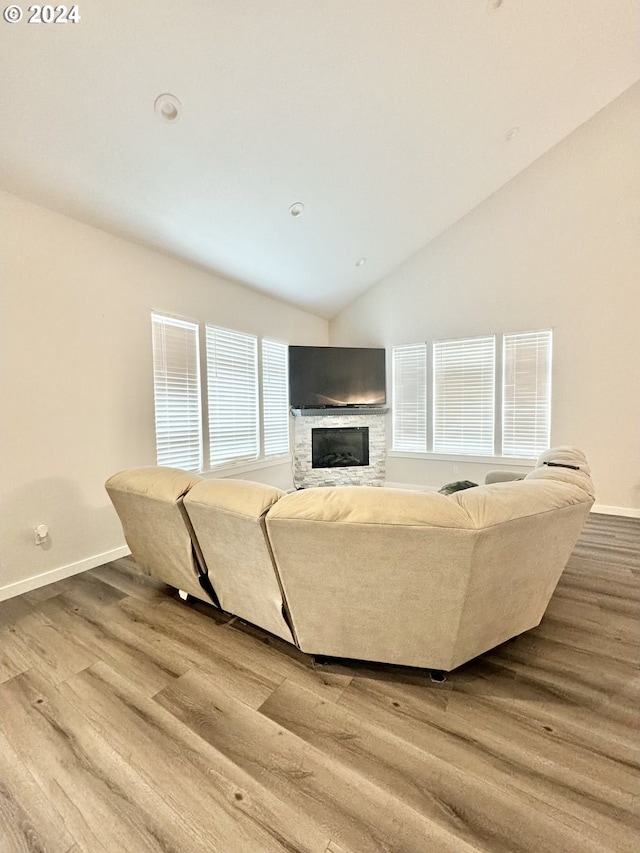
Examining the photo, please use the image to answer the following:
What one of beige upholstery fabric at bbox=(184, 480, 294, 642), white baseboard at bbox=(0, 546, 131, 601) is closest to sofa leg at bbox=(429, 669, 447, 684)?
beige upholstery fabric at bbox=(184, 480, 294, 642)

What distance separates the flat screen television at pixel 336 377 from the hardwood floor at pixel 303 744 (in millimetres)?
3603

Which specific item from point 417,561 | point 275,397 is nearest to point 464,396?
point 275,397

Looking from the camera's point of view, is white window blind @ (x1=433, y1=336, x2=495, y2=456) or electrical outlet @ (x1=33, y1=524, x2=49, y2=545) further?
white window blind @ (x1=433, y1=336, x2=495, y2=456)

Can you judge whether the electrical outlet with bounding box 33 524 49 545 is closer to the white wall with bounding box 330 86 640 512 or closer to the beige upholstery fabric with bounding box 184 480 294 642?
the beige upholstery fabric with bounding box 184 480 294 642

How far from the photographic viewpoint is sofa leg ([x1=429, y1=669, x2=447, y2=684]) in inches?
66.0

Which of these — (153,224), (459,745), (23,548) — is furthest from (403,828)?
(153,224)

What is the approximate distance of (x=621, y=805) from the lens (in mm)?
1131

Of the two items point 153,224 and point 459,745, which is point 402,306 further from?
point 459,745

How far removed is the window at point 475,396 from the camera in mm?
4547

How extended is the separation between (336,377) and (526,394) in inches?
104

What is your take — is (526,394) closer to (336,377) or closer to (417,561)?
(336,377)

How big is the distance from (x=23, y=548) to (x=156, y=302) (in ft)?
7.92

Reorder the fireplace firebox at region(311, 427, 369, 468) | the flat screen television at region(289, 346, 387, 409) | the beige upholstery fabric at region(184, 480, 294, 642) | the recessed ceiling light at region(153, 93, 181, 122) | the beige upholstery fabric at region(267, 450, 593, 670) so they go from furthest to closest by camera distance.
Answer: the fireplace firebox at region(311, 427, 369, 468), the flat screen television at region(289, 346, 387, 409), the recessed ceiling light at region(153, 93, 181, 122), the beige upholstery fabric at region(184, 480, 294, 642), the beige upholstery fabric at region(267, 450, 593, 670)

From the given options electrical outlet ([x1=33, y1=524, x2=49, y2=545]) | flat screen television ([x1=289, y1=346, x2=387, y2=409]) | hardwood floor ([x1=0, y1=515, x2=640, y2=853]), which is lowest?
hardwood floor ([x1=0, y1=515, x2=640, y2=853])
